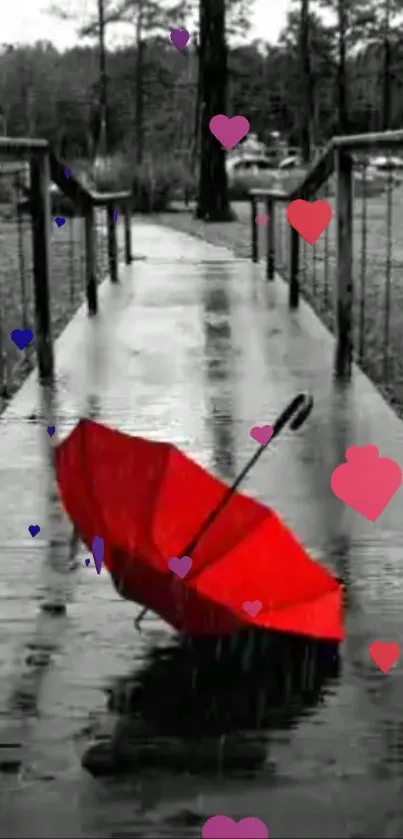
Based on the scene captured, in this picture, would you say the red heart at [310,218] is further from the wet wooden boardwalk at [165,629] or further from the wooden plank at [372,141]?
the wooden plank at [372,141]

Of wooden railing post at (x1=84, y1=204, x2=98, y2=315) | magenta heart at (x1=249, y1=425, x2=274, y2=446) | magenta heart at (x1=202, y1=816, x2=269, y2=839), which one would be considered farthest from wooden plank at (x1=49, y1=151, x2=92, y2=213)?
magenta heart at (x1=202, y1=816, x2=269, y2=839)

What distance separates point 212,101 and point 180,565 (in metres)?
13.3

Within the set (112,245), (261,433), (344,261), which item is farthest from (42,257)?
(112,245)

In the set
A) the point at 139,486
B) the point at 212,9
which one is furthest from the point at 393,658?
the point at 212,9

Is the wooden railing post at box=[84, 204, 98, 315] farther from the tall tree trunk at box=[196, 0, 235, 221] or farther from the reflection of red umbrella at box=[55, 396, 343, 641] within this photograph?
the tall tree trunk at box=[196, 0, 235, 221]

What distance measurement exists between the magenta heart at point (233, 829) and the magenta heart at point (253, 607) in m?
0.58

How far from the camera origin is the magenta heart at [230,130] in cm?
575

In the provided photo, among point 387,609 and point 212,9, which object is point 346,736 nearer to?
point 387,609

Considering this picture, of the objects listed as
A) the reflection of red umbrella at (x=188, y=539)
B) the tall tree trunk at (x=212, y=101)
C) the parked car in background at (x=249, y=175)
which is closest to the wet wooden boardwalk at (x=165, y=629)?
the reflection of red umbrella at (x=188, y=539)

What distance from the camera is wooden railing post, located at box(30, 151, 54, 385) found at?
208 inches

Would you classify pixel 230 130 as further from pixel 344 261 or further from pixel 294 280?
pixel 294 280

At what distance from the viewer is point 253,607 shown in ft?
7.68

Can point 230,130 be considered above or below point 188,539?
above

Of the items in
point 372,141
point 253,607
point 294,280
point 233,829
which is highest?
point 372,141
